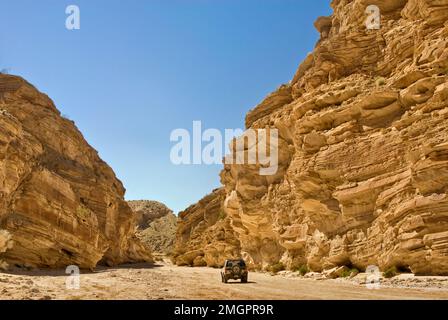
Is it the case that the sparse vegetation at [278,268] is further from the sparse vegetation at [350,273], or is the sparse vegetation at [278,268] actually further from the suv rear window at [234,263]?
the suv rear window at [234,263]

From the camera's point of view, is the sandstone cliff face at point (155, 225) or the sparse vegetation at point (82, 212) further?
the sandstone cliff face at point (155, 225)

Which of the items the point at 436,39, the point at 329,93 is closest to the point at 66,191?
the point at 329,93

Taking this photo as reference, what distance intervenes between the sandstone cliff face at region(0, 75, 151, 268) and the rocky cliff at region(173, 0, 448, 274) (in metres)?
17.5

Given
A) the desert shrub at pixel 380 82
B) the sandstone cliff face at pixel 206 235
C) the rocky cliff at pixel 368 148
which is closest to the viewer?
the rocky cliff at pixel 368 148

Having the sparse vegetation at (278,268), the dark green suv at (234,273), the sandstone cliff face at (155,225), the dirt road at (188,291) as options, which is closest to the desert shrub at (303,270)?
the sparse vegetation at (278,268)

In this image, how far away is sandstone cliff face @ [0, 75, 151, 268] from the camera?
26641 mm

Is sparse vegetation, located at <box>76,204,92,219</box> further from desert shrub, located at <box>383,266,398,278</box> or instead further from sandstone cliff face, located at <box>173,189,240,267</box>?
desert shrub, located at <box>383,266,398,278</box>

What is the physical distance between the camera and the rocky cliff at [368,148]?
69.2ft

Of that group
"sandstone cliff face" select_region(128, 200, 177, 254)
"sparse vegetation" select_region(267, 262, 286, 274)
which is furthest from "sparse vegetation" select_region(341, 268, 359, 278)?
"sandstone cliff face" select_region(128, 200, 177, 254)

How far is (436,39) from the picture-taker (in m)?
24.4

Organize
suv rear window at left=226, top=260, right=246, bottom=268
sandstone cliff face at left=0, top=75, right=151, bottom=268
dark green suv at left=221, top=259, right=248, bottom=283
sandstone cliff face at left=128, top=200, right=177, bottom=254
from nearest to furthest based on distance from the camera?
1. dark green suv at left=221, top=259, right=248, bottom=283
2. suv rear window at left=226, top=260, right=246, bottom=268
3. sandstone cliff face at left=0, top=75, right=151, bottom=268
4. sandstone cliff face at left=128, top=200, right=177, bottom=254

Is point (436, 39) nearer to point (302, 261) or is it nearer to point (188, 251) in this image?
point (302, 261)

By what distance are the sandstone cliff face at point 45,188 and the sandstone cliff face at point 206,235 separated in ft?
51.4
